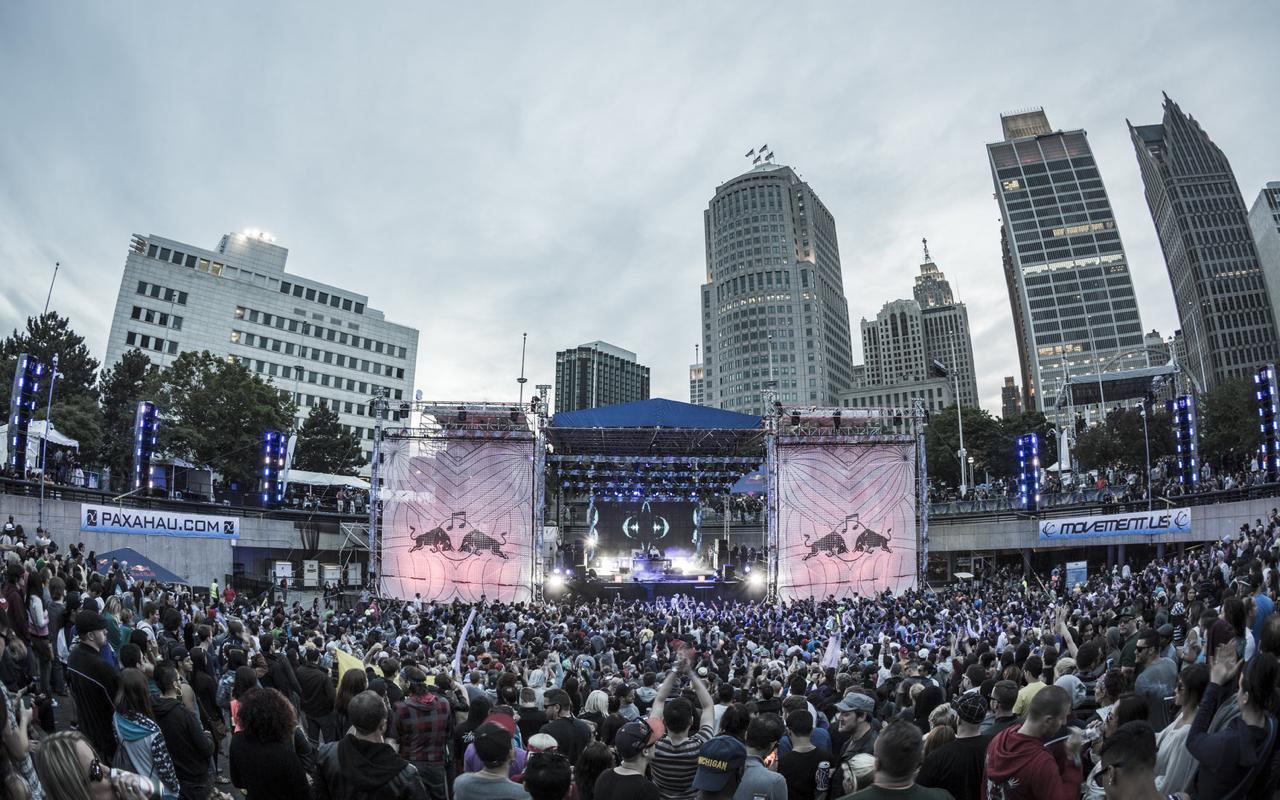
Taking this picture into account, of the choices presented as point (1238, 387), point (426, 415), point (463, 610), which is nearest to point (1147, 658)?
point (463, 610)

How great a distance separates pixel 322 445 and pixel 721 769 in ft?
168

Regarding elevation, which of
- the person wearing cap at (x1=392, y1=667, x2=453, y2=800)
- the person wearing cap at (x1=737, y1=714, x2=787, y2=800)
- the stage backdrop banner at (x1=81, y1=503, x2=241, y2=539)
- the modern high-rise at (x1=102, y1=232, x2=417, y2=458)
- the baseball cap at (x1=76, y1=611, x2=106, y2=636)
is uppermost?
the modern high-rise at (x1=102, y1=232, x2=417, y2=458)

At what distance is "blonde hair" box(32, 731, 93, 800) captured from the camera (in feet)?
9.09

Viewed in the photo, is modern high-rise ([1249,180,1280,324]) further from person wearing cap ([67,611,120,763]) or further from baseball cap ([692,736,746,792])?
person wearing cap ([67,611,120,763])

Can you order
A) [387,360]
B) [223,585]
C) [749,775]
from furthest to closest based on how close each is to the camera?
[387,360]
[223,585]
[749,775]

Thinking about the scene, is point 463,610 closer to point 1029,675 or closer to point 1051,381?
point 1029,675

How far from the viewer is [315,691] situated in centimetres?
729

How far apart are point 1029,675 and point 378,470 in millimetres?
29011

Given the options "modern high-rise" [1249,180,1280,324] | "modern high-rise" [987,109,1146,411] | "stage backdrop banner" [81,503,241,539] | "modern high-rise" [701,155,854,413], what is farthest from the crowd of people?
"modern high-rise" [987,109,1146,411]

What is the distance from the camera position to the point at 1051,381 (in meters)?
138

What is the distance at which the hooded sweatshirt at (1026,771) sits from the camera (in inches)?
157

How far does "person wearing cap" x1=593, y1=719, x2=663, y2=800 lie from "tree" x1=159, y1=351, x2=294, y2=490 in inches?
1660

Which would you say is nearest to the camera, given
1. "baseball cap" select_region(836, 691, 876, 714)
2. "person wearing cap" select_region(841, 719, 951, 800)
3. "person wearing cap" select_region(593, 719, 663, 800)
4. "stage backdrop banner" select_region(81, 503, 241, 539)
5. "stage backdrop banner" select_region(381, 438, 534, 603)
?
"person wearing cap" select_region(841, 719, 951, 800)

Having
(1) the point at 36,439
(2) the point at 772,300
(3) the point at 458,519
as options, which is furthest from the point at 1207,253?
(1) the point at 36,439
